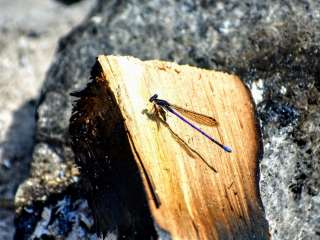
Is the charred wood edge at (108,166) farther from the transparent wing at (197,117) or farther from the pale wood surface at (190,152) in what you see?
the transparent wing at (197,117)

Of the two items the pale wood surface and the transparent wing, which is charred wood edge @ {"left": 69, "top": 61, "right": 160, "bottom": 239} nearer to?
A: the pale wood surface

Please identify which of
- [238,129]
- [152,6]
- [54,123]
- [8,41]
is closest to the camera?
[238,129]

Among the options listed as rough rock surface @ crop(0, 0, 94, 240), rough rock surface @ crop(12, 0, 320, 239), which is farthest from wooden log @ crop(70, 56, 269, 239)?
rough rock surface @ crop(0, 0, 94, 240)

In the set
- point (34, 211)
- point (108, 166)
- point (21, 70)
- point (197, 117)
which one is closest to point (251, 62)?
point (197, 117)

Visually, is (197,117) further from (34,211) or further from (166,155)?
(34,211)

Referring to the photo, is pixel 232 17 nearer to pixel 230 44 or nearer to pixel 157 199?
pixel 230 44

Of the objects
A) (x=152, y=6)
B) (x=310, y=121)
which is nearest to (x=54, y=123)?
(x=152, y=6)
